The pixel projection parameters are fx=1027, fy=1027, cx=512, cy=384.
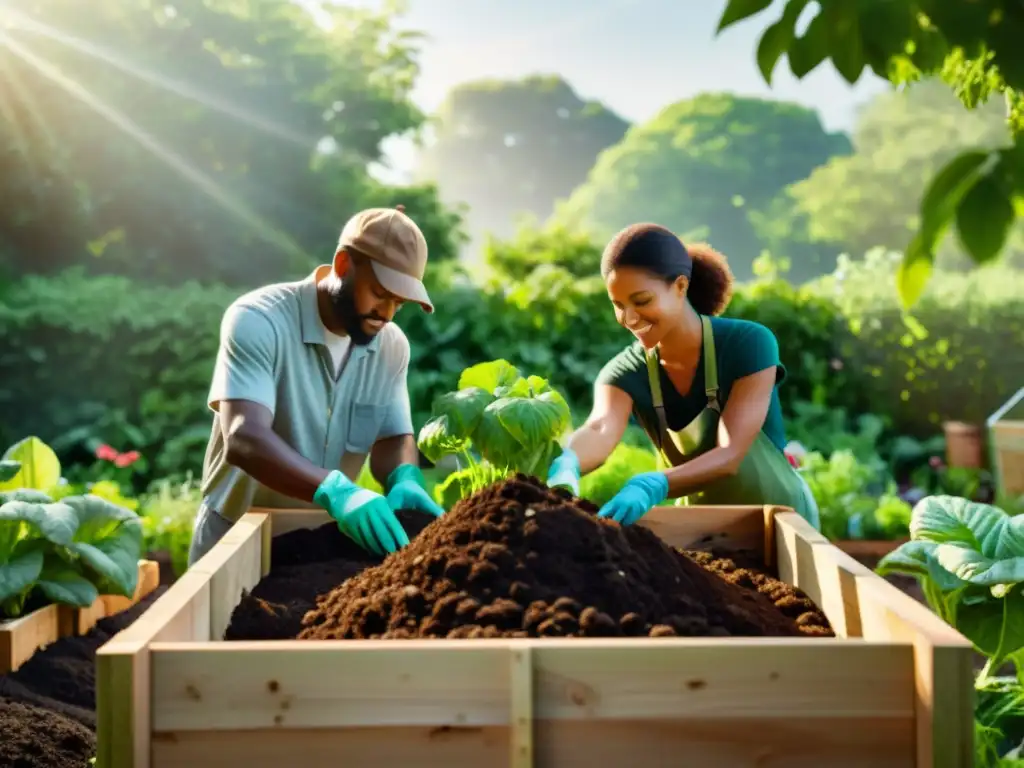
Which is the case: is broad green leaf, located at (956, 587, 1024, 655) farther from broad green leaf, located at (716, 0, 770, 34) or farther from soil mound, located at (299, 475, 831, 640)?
broad green leaf, located at (716, 0, 770, 34)

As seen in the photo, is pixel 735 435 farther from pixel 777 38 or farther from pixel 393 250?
pixel 777 38

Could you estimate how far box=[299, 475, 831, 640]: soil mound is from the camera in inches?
64.0

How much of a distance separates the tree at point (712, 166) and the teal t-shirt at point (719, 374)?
138 ft

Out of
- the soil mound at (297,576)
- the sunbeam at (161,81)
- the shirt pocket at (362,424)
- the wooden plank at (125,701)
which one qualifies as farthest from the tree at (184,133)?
the wooden plank at (125,701)

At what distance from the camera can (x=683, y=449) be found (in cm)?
290

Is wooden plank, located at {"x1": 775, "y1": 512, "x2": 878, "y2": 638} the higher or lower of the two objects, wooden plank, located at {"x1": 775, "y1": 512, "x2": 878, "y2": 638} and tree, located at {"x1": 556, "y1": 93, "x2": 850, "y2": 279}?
the lower

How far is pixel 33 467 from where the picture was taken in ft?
14.3

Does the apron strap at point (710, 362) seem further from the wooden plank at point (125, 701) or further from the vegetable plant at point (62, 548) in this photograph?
the vegetable plant at point (62, 548)

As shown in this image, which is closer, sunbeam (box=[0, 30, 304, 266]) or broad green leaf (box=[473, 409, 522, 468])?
broad green leaf (box=[473, 409, 522, 468])

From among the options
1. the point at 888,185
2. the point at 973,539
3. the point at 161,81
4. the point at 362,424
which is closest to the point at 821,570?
the point at 973,539

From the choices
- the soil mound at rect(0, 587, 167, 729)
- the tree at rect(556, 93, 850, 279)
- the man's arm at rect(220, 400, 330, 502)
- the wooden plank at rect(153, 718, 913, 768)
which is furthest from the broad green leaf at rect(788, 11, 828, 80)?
the tree at rect(556, 93, 850, 279)

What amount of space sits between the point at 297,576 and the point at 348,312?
725 millimetres

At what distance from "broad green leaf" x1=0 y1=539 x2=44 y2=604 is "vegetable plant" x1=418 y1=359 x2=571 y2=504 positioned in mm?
1874

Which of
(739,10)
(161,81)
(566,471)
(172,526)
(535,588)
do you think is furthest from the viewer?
(161,81)
